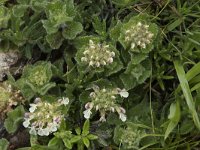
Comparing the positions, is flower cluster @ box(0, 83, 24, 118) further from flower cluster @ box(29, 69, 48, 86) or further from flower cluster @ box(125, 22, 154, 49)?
flower cluster @ box(125, 22, 154, 49)

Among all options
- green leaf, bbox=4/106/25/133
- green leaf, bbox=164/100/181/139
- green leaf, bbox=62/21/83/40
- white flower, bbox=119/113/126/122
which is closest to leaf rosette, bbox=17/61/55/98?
green leaf, bbox=4/106/25/133

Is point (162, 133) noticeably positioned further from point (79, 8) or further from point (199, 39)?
point (79, 8)

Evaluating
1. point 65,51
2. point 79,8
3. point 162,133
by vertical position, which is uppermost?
point 79,8

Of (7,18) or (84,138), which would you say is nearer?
(84,138)

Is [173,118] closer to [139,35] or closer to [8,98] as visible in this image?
[139,35]

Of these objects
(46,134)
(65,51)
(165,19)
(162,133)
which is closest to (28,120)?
(46,134)

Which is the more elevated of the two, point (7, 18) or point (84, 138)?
point (7, 18)
